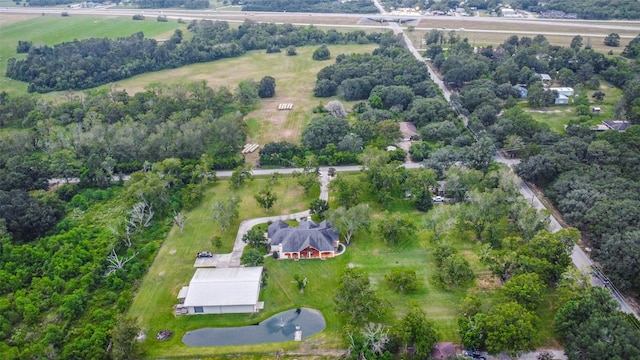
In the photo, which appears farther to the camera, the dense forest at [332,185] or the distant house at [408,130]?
the distant house at [408,130]

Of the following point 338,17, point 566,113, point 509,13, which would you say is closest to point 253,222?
point 566,113

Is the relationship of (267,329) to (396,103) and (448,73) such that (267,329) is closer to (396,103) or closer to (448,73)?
(396,103)

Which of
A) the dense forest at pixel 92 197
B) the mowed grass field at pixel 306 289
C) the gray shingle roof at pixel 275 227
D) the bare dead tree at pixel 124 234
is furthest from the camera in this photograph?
the gray shingle roof at pixel 275 227

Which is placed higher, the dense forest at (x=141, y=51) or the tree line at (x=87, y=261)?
the dense forest at (x=141, y=51)

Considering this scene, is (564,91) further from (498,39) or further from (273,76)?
(273,76)

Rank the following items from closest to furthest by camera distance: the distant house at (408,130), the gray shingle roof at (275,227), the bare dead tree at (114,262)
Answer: the bare dead tree at (114,262)
the gray shingle roof at (275,227)
the distant house at (408,130)

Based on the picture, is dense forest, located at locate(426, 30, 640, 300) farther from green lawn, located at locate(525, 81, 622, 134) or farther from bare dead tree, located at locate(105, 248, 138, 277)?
bare dead tree, located at locate(105, 248, 138, 277)

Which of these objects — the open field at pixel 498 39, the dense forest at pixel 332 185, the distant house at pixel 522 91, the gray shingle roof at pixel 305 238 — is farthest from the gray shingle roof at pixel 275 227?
the open field at pixel 498 39

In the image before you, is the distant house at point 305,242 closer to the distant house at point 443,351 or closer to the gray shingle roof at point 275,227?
the gray shingle roof at point 275,227
